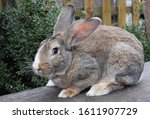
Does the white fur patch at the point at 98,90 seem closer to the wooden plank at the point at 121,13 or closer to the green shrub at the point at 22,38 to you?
the green shrub at the point at 22,38

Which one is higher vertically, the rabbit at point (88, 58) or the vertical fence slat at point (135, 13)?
the rabbit at point (88, 58)

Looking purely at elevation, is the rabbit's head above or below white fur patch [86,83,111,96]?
above

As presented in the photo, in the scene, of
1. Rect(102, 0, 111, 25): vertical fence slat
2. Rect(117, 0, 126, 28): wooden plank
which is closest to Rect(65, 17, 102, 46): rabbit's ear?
Rect(102, 0, 111, 25): vertical fence slat

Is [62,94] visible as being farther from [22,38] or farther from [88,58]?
[22,38]

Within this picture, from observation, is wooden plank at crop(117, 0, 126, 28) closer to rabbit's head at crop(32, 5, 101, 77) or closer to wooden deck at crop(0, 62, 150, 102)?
wooden deck at crop(0, 62, 150, 102)

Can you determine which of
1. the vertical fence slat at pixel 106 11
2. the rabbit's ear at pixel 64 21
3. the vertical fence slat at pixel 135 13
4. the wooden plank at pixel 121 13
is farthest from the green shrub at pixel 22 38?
the vertical fence slat at pixel 135 13

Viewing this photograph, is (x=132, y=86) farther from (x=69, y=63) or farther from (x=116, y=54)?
(x=69, y=63)

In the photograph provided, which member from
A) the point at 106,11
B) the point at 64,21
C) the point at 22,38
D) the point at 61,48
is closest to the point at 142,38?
the point at 106,11
